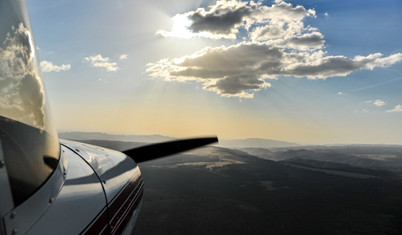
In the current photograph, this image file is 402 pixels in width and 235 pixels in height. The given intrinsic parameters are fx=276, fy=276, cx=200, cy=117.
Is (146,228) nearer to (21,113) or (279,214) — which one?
(279,214)

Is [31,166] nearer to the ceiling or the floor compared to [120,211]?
nearer to the ceiling

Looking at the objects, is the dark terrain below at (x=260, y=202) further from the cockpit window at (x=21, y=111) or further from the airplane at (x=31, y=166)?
the cockpit window at (x=21, y=111)

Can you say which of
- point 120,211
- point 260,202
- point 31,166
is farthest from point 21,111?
point 260,202

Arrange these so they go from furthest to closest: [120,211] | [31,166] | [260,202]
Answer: [260,202], [120,211], [31,166]

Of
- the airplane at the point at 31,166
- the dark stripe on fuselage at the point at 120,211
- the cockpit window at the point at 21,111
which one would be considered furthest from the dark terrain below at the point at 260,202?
the cockpit window at the point at 21,111

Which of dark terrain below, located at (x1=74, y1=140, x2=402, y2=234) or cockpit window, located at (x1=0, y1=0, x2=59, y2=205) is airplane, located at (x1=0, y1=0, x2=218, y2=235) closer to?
cockpit window, located at (x1=0, y1=0, x2=59, y2=205)

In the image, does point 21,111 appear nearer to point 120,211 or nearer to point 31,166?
point 31,166

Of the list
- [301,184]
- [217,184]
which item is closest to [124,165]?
[217,184]
